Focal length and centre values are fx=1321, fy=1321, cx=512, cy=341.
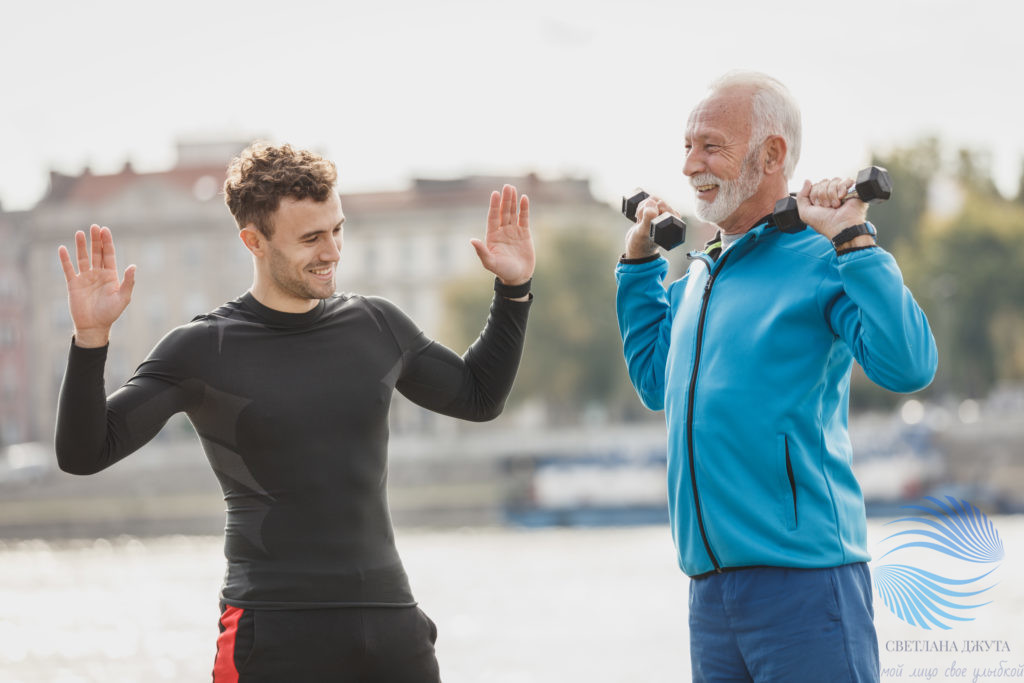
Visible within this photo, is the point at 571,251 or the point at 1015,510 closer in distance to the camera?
the point at 1015,510

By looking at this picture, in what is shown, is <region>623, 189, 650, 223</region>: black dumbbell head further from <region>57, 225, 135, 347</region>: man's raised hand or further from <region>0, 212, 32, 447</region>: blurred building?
<region>0, 212, 32, 447</region>: blurred building

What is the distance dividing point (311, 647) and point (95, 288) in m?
0.92

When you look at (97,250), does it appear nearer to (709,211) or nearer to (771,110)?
(709,211)

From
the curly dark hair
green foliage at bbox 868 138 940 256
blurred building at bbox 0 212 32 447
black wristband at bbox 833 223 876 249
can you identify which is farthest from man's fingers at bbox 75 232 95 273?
blurred building at bbox 0 212 32 447

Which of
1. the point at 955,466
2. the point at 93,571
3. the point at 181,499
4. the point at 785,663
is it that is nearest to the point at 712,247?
the point at 785,663

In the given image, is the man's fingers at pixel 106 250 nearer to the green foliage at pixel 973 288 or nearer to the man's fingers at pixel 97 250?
the man's fingers at pixel 97 250

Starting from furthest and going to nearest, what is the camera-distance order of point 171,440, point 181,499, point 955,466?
1. point 171,440
2. point 181,499
3. point 955,466

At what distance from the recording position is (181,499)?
46.0 meters

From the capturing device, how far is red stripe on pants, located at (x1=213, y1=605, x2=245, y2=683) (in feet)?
9.45

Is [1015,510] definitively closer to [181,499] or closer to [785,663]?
[181,499]

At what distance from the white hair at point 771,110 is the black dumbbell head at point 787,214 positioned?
0.79ft

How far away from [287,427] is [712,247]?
1148 mm

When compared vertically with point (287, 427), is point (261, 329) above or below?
above
